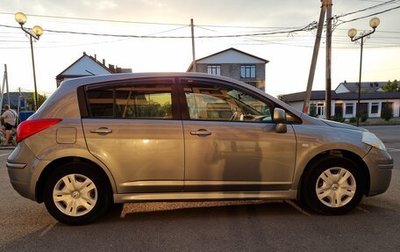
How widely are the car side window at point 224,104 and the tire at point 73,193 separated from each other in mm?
1469

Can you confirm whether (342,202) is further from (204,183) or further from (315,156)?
(204,183)

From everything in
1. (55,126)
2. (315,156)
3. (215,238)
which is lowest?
(215,238)

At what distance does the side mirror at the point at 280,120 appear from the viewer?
4.20 metres

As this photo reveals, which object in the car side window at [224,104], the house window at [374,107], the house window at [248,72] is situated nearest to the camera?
the car side window at [224,104]

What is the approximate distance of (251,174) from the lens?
432cm

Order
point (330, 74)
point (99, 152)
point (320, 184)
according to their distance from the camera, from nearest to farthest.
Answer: point (99, 152) → point (320, 184) → point (330, 74)

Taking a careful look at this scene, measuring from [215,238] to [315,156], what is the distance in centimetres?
164

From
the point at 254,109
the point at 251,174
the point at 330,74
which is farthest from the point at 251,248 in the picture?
the point at 330,74

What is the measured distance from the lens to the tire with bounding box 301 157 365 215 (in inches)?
174

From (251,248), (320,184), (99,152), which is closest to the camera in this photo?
(251,248)

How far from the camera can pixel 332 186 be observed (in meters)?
4.45

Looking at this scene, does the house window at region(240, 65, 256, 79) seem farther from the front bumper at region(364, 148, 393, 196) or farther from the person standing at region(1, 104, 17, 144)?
the front bumper at region(364, 148, 393, 196)

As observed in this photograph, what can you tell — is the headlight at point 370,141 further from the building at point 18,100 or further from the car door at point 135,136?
the building at point 18,100

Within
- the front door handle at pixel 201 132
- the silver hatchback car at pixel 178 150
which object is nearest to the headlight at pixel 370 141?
the silver hatchback car at pixel 178 150
